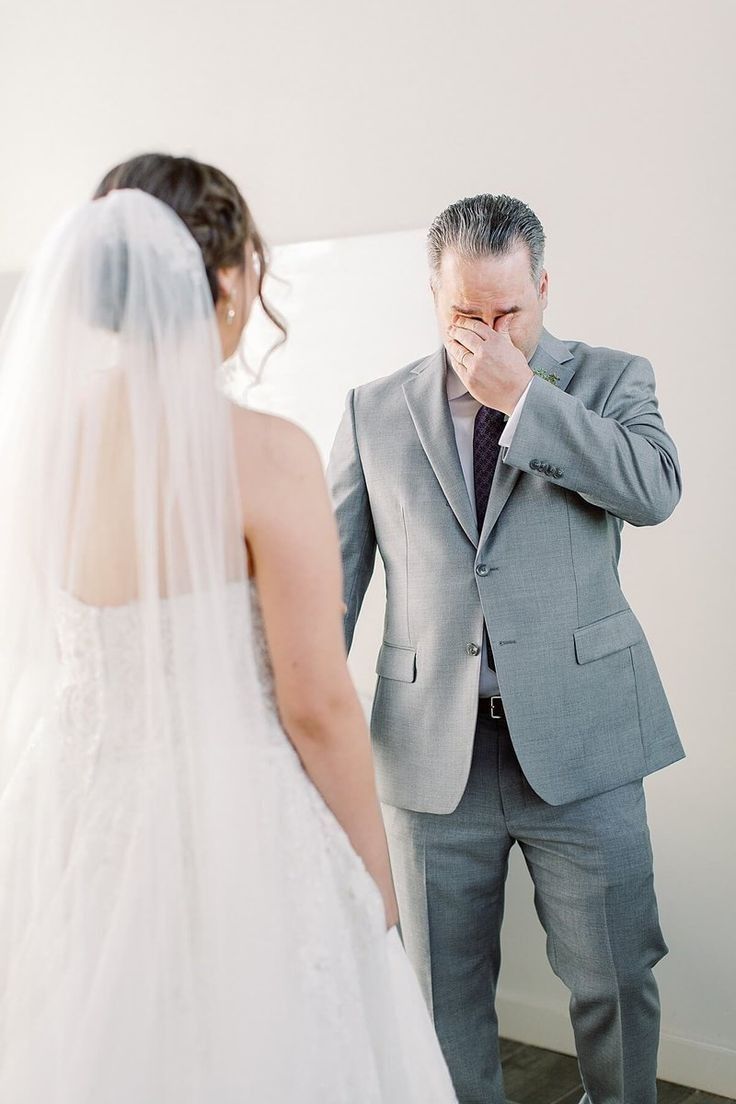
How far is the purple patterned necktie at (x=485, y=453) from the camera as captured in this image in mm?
2008

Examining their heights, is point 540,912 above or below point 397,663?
below

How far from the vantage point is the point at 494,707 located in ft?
6.55

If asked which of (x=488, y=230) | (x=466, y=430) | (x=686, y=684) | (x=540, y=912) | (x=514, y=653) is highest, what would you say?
(x=488, y=230)

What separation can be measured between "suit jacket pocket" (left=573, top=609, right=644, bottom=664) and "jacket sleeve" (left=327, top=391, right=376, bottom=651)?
15.8 inches

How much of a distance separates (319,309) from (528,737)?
159 centimetres

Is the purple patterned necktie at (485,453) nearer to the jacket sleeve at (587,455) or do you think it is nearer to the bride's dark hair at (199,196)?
the jacket sleeve at (587,455)

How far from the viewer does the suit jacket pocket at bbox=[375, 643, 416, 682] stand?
2.05 m

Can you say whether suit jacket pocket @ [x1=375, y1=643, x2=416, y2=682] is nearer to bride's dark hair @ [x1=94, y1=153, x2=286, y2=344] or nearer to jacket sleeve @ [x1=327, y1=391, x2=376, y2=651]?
jacket sleeve @ [x1=327, y1=391, x2=376, y2=651]

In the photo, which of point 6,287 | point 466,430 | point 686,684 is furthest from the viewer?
point 6,287

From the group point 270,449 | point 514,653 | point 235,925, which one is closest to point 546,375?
point 514,653

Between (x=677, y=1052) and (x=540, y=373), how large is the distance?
1637mm

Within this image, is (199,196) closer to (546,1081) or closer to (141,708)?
(141,708)

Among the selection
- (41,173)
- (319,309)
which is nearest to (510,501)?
(319,309)

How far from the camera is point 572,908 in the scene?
2008 millimetres
